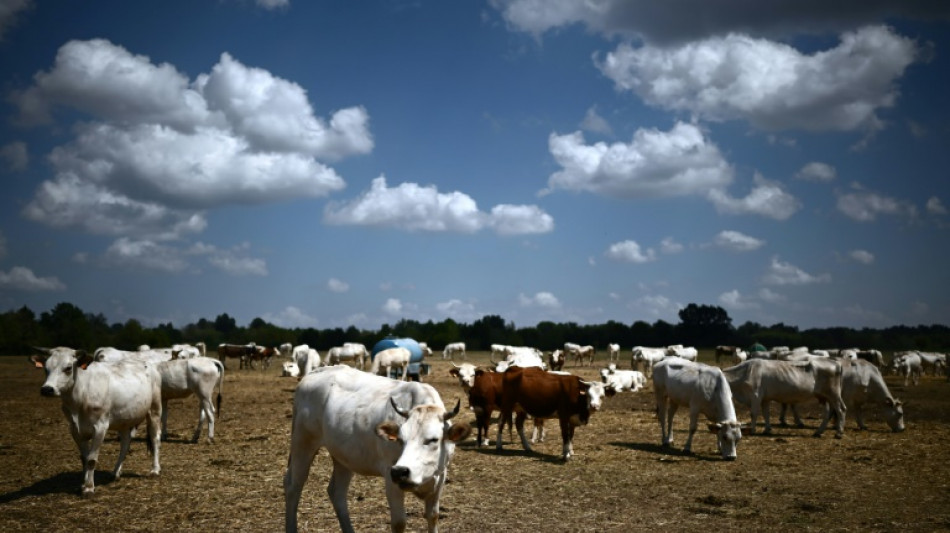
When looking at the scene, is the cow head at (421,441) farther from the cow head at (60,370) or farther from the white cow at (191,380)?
the white cow at (191,380)

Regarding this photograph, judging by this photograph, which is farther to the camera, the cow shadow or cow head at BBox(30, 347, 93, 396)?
the cow shadow

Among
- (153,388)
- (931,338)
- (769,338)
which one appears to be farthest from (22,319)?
(931,338)

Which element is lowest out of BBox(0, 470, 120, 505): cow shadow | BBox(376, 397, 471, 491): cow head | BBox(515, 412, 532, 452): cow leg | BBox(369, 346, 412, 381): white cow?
BBox(0, 470, 120, 505): cow shadow

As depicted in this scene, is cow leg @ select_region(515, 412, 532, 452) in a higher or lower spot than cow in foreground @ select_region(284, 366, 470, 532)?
lower

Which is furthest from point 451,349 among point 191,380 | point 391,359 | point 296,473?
point 296,473

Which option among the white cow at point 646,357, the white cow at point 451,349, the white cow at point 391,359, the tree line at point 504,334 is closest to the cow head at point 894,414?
the white cow at point 391,359

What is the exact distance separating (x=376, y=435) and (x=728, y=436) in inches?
420

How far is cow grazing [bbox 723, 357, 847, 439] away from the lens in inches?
709

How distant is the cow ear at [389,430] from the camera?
604 centimetres

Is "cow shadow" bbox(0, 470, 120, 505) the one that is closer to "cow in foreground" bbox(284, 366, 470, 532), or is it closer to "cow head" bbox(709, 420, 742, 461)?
"cow in foreground" bbox(284, 366, 470, 532)

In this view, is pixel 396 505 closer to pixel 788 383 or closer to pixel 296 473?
pixel 296 473

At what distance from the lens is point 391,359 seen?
35781mm

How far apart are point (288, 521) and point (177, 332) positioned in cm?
13970

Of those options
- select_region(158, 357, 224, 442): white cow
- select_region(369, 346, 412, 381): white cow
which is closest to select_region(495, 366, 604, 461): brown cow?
select_region(158, 357, 224, 442): white cow
